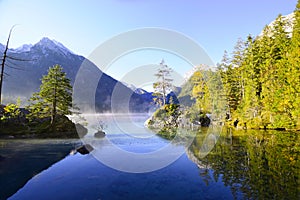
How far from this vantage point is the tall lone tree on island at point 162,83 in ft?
123

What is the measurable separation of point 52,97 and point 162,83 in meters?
20.1

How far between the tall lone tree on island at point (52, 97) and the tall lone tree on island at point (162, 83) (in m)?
17.2

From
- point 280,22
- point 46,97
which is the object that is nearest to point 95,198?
point 46,97

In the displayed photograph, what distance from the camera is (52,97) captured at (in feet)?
79.9

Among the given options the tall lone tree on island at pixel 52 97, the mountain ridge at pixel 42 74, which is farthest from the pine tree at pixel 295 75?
the mountain ridge at pixel 42 74

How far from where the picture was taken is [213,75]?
40.1 m

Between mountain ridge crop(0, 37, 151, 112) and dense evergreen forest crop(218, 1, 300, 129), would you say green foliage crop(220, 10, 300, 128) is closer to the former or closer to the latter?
dense evergreen forest crop(218, 1, 300, 129)

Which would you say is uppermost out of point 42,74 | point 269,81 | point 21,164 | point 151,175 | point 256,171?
point 42,74

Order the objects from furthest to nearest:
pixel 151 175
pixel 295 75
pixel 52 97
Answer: pixel 52 97
pixel 295 75
pixel 151 175

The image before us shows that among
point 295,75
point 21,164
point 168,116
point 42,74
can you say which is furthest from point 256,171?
point 42,74

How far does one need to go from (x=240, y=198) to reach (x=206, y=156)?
6369mm

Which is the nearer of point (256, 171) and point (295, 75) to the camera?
point (256, 171)

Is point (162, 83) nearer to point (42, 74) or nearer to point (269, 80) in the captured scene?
point (269, 80)

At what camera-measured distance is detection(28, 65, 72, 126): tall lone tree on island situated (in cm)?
2400
